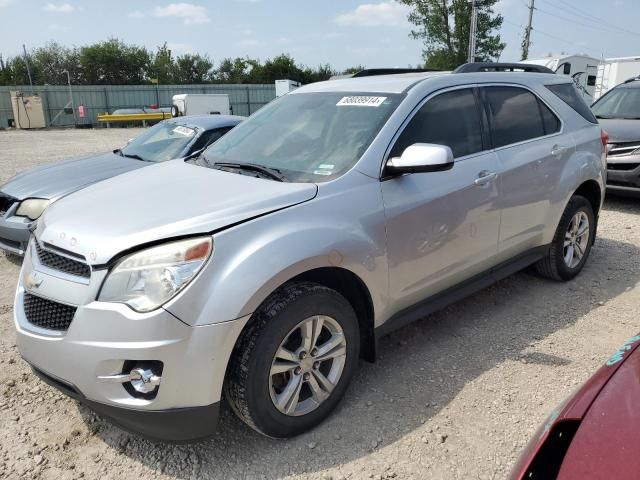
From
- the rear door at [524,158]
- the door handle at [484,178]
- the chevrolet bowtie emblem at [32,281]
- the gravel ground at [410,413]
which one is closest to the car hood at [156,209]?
the chevrolet bowtie emblem at [32,281]

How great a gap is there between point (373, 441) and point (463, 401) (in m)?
0.64

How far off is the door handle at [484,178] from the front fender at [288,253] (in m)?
0.90

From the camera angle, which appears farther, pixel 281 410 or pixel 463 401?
pixel 463 401

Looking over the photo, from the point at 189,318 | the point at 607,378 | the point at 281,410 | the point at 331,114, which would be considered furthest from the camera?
the point at 331,114

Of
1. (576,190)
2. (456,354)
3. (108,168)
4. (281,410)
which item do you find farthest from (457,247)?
(108,168)

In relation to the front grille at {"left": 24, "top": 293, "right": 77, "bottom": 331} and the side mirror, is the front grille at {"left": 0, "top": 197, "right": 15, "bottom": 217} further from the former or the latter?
the side mirror

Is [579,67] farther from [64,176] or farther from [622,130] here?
[64,176]

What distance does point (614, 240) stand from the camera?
588cm

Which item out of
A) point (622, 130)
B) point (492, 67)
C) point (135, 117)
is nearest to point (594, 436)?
point (492, 67)

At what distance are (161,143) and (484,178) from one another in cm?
418

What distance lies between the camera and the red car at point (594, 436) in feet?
4.63

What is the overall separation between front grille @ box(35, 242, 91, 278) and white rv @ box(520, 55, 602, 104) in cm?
2069

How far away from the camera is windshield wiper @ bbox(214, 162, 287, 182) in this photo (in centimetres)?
283

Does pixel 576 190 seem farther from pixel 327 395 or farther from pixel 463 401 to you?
pixel 327 395
